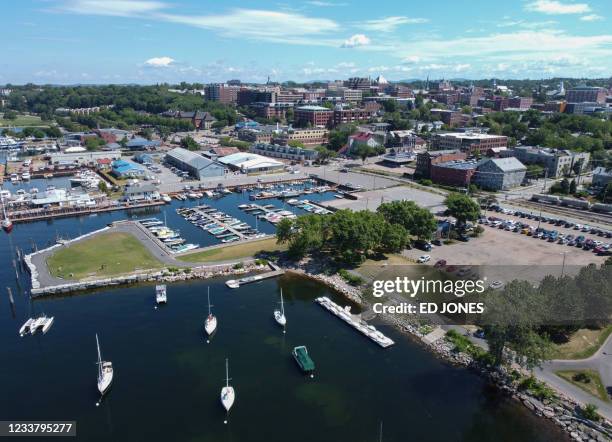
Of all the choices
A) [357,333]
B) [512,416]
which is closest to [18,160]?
[357,333]

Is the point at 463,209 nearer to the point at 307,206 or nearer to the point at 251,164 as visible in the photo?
the point at 307,206

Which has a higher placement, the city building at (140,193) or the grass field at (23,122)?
the grass field at (23,122)

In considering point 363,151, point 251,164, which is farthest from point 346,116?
point 251,164

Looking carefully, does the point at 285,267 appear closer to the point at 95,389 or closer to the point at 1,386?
the point at 95,389

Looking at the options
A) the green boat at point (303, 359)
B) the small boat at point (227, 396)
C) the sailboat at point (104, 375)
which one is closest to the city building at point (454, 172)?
the green boat at point (303, 359)

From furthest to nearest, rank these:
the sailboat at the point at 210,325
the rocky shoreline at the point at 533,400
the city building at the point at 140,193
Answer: the city building at the point at 140,193
the sailboat at the point at 210,325
the rocky shoreline at the point at 533,400

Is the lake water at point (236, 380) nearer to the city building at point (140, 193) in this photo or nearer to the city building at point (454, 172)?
the city building at point (140, 193)
